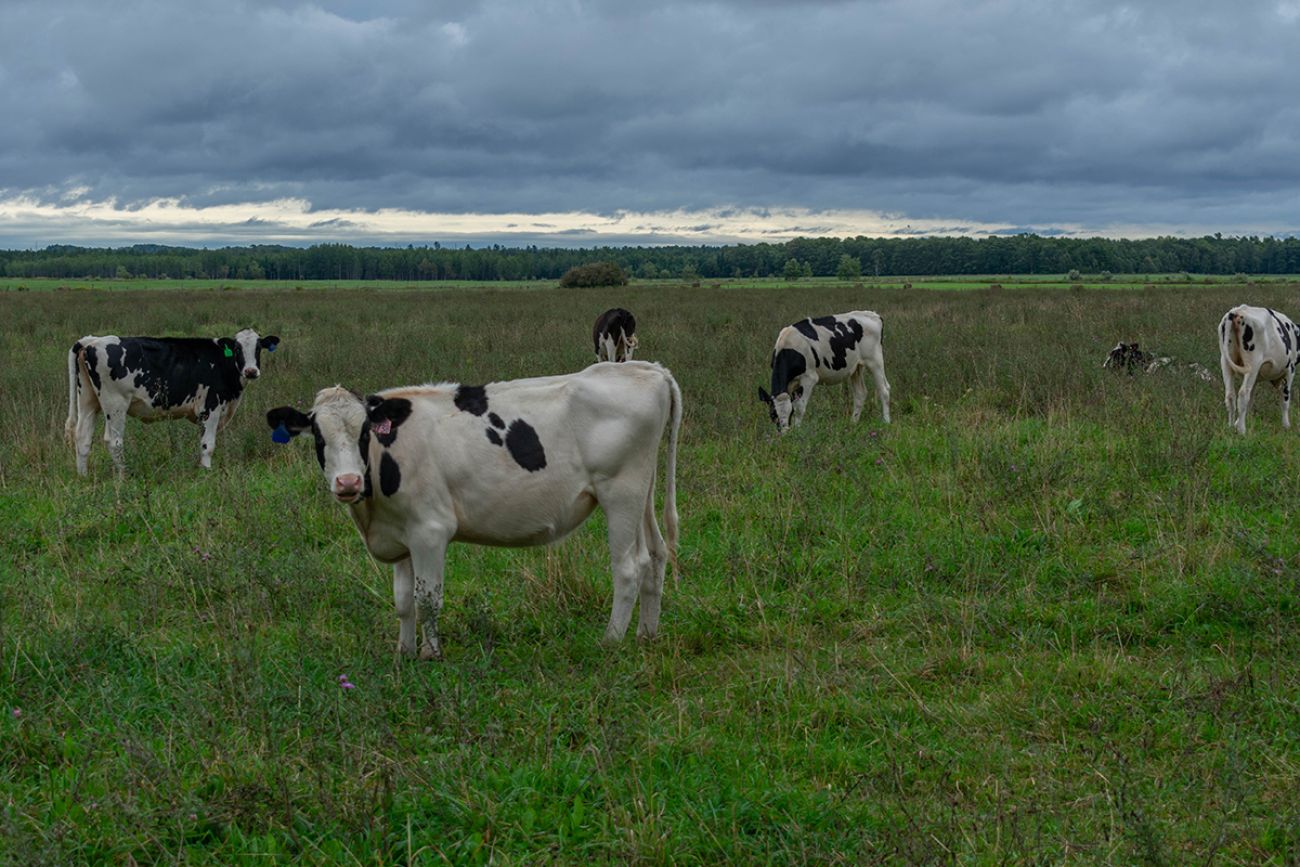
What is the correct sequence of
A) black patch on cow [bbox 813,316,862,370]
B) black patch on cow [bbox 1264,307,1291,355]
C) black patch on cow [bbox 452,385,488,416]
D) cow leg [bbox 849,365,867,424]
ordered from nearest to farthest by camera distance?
black patch on cow [bbox 452,385,488,416]
black patch on cow [bbox 1264,307,1291,355]
cow leg [bbox 849,365,867,424]
black patch on cow [bbox 813,316,862,370]

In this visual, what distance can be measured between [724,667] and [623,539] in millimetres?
974

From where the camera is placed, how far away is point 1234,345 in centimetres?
1148

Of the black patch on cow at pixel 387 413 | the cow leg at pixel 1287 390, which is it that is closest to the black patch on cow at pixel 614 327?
the cow leg at pixel 1287 390

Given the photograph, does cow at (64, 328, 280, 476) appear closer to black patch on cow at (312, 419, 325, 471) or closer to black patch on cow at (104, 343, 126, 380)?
black patch on cow at (104, 343, 126, 380)

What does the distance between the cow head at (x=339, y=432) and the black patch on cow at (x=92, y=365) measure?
6569mm

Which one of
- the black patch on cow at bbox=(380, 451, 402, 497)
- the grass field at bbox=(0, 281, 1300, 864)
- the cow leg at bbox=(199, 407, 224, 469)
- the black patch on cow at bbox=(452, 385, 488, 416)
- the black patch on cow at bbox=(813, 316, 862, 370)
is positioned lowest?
the grass field at bbox=(0, 281, 1300, 864)

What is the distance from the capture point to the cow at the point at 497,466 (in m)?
5.44

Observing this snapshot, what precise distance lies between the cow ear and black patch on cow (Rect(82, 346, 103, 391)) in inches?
257

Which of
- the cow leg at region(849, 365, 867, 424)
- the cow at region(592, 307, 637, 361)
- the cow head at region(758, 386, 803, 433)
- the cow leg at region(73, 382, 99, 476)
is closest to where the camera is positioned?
the cow leg at region(73, 382, 99, 476)

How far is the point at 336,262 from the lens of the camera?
120m

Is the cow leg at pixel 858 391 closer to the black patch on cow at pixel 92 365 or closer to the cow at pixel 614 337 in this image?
the cow at pixel 614 337

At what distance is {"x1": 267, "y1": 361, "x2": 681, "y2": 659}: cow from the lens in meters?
5.44

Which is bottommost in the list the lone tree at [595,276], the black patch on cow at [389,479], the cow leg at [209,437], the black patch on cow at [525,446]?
the cow leg at [209,437]

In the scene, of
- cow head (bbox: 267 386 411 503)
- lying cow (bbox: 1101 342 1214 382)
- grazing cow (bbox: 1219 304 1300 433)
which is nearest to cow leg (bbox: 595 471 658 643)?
cow head (bbox: 267 386 411 503)
